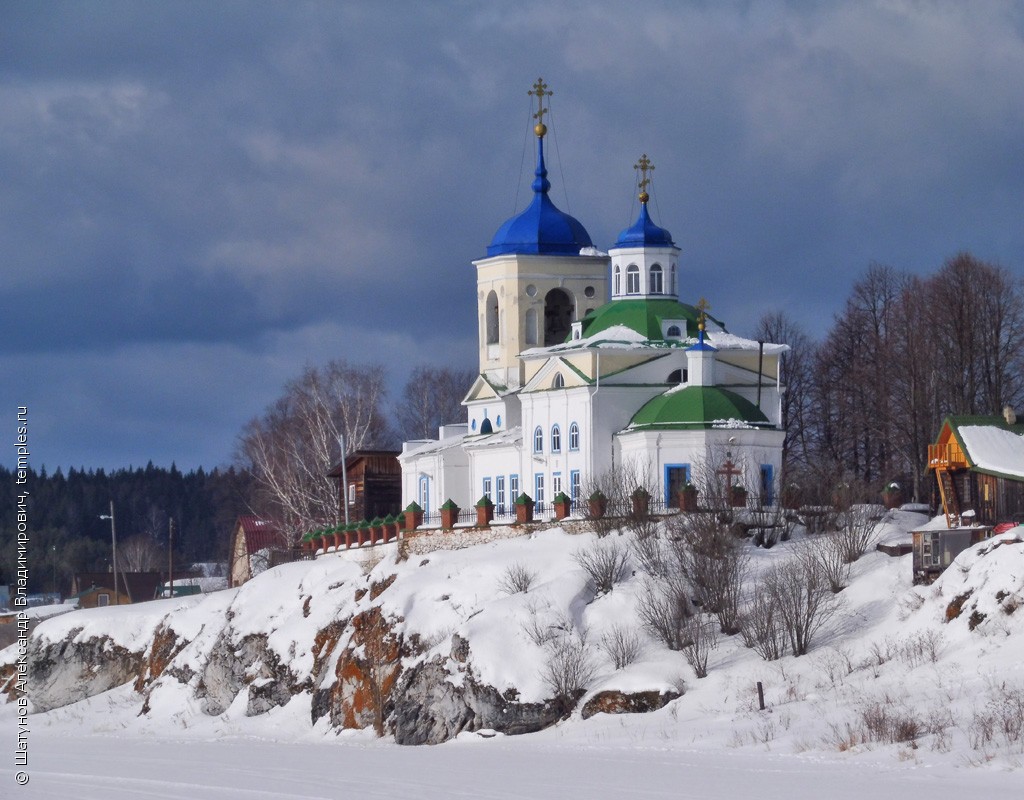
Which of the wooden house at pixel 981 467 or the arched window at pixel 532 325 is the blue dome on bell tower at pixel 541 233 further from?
the wooden house at pixel 981 467

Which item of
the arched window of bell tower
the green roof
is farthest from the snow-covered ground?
the arched window of bell tower

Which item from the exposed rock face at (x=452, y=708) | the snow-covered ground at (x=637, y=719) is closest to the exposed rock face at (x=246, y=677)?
the snow-covered ground at (x=637, y=719)

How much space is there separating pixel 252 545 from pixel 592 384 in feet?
96.1


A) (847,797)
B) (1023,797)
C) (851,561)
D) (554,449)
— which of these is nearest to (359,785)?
(847,797)

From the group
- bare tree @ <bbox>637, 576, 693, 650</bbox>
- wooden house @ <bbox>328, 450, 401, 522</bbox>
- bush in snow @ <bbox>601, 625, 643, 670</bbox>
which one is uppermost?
wooden house @ <bbox>328, 450, 401, 522</bbox>

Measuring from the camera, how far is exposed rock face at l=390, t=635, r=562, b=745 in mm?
39344

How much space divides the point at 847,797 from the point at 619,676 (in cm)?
1312

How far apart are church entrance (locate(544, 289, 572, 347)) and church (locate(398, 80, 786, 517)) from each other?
0.10ft

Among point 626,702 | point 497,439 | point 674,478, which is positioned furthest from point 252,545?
point 626,702

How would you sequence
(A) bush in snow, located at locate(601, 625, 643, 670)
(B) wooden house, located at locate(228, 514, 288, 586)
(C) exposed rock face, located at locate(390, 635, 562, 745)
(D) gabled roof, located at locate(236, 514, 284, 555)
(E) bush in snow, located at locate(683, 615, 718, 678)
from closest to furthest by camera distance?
(E) bush in snow, located at locate(683, 615, 718, 678) < (C) exposed rock face, located at locate(390, 635, 562, 745) < (A) bush in snow, located at locate(601, 625, 643, 670) < (B) wooden house, located at locate(228, 514, 288, 586) < (D) gabled roof, located at locate(236, 514, 284, 555)

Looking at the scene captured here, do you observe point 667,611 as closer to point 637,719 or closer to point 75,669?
point 637,719

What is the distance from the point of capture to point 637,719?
122ft

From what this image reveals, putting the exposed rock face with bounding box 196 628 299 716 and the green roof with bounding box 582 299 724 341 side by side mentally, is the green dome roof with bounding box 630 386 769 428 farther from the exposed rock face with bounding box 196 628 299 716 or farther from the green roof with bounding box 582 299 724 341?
the exposed rock face with bounding box 196 628 299 716

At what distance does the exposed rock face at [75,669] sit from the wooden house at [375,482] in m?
10.8
